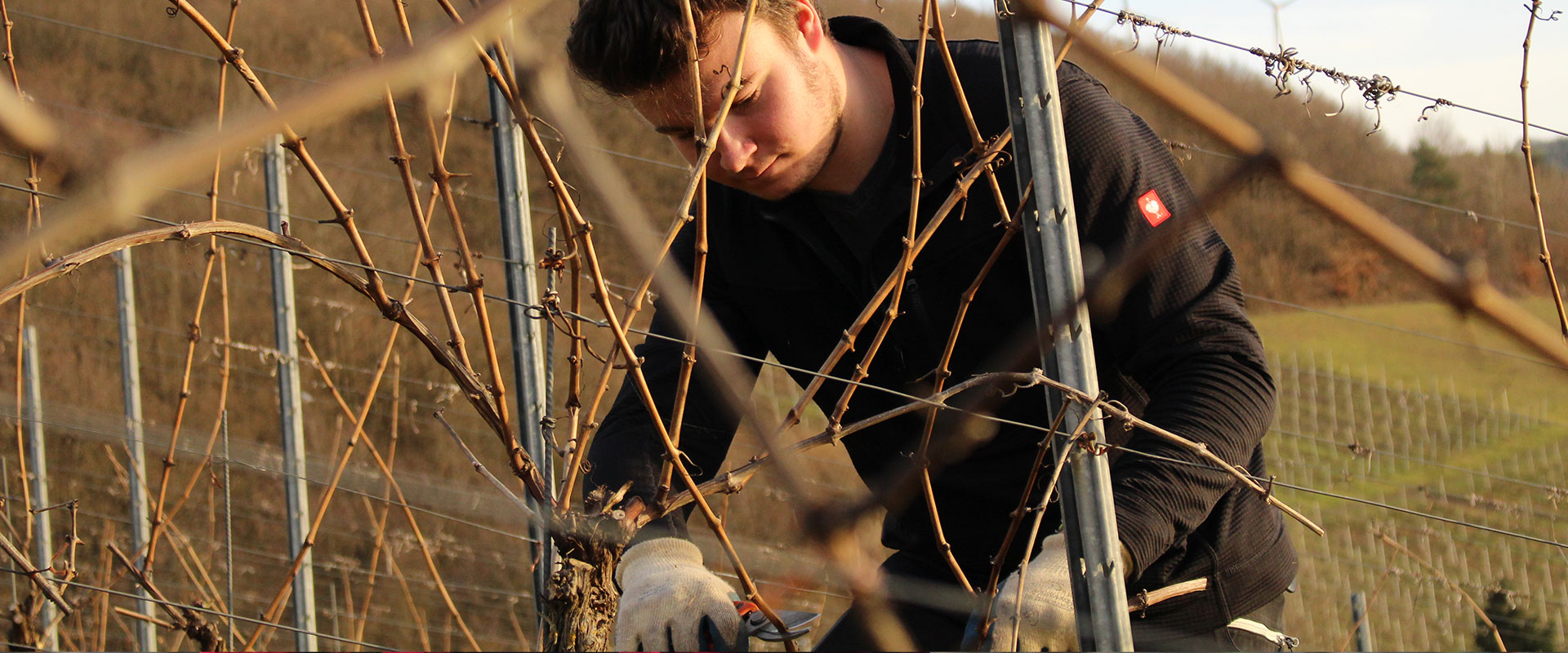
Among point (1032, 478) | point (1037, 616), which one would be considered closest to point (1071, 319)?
point (1032, 478)

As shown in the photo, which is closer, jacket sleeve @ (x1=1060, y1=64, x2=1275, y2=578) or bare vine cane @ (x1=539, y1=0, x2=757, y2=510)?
bare vine cane @ (x1=539, y1=0, x2=757, y2=510)

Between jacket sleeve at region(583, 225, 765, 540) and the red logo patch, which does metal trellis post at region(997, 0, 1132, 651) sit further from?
jacket sleeve at region(583, 225, 765, 540)

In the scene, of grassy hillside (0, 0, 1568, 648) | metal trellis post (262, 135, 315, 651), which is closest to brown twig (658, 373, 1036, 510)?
metal trellis post (262, 135, 315, 651)

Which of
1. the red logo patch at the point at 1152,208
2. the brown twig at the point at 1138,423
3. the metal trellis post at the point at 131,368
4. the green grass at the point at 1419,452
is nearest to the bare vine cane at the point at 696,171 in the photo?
the brown twig at the point at 1138,423

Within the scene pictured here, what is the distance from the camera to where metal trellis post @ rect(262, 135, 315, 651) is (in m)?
3.05

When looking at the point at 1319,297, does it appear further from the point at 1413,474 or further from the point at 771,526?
the point at 771,526

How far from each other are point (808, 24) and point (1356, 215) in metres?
1.35

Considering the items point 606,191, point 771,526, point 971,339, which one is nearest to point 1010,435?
point 971,339

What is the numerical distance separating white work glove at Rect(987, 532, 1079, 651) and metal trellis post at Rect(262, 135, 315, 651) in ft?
7.31

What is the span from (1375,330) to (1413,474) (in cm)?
124

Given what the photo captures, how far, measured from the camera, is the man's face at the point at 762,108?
1.49 m

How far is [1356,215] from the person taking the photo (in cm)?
38

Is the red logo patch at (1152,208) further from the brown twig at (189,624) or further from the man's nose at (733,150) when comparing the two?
the brown twig at (189,624)

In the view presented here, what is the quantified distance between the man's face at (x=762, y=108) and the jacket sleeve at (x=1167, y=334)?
34 centimetres
